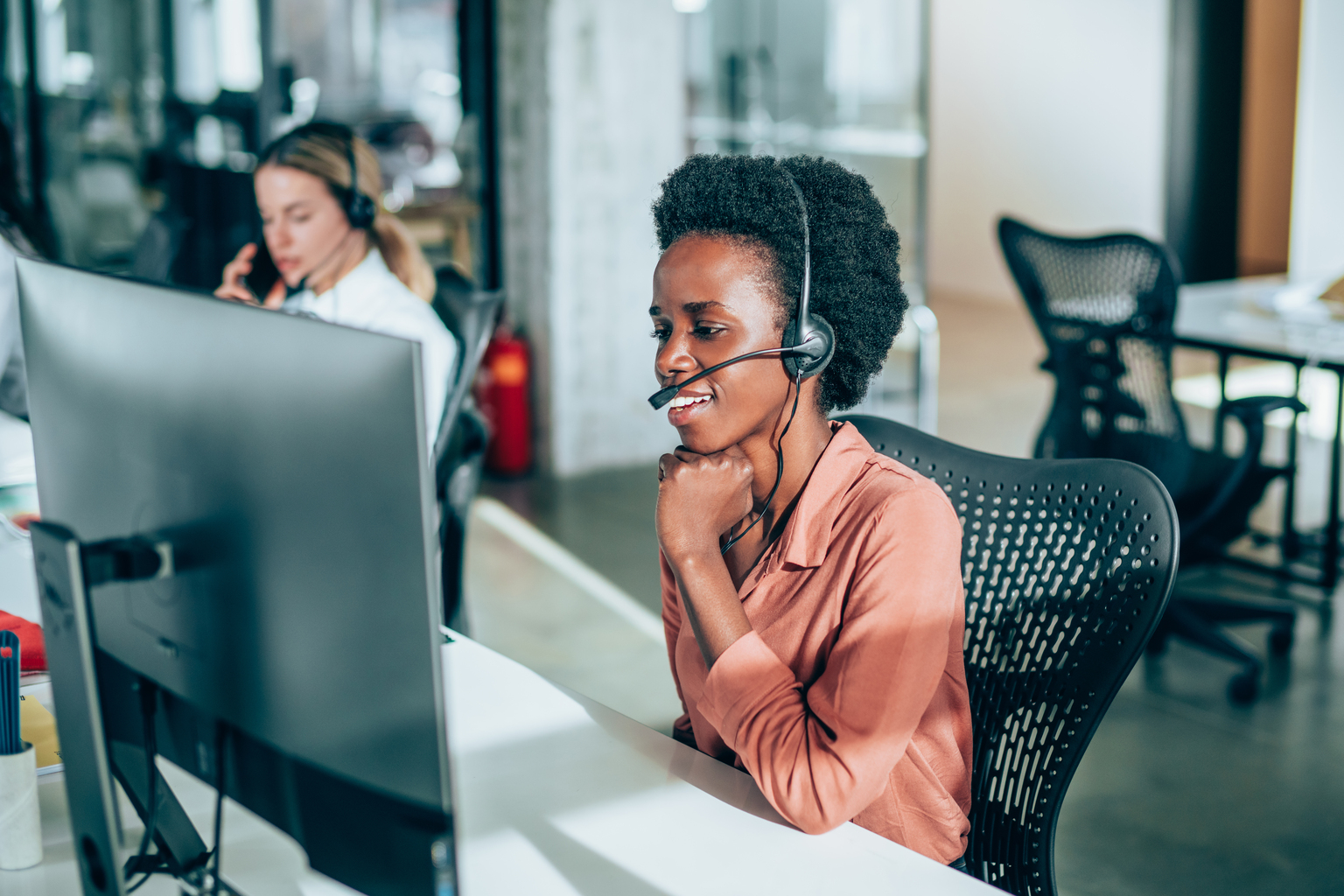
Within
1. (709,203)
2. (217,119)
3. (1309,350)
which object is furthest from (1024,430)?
(709,203)

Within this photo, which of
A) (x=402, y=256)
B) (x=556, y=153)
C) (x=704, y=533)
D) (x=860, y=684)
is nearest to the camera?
(x=860, y=684)

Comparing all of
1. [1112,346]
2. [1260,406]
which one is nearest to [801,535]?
[1112,346]

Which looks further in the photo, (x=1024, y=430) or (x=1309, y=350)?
(x=1024, y=430)

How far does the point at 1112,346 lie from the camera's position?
285cm

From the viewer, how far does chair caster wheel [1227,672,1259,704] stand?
2.82m

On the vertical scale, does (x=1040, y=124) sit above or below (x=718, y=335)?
above

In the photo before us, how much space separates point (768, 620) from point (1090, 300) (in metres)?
1.99

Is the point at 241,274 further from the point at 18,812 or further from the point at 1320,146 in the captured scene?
the point at 1320,146

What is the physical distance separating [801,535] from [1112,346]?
1892mm

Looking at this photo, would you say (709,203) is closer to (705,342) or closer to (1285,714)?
(705,342)

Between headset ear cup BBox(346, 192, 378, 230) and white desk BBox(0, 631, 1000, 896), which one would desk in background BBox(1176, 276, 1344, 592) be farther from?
white desk BBox(0, 631, 1000, 896)

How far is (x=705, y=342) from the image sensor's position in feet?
3.97

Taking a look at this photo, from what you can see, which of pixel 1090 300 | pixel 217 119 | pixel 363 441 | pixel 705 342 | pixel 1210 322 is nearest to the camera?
pixel 363 441

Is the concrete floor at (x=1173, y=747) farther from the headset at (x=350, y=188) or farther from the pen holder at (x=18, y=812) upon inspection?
the pen holder at (x=18, y=812)
